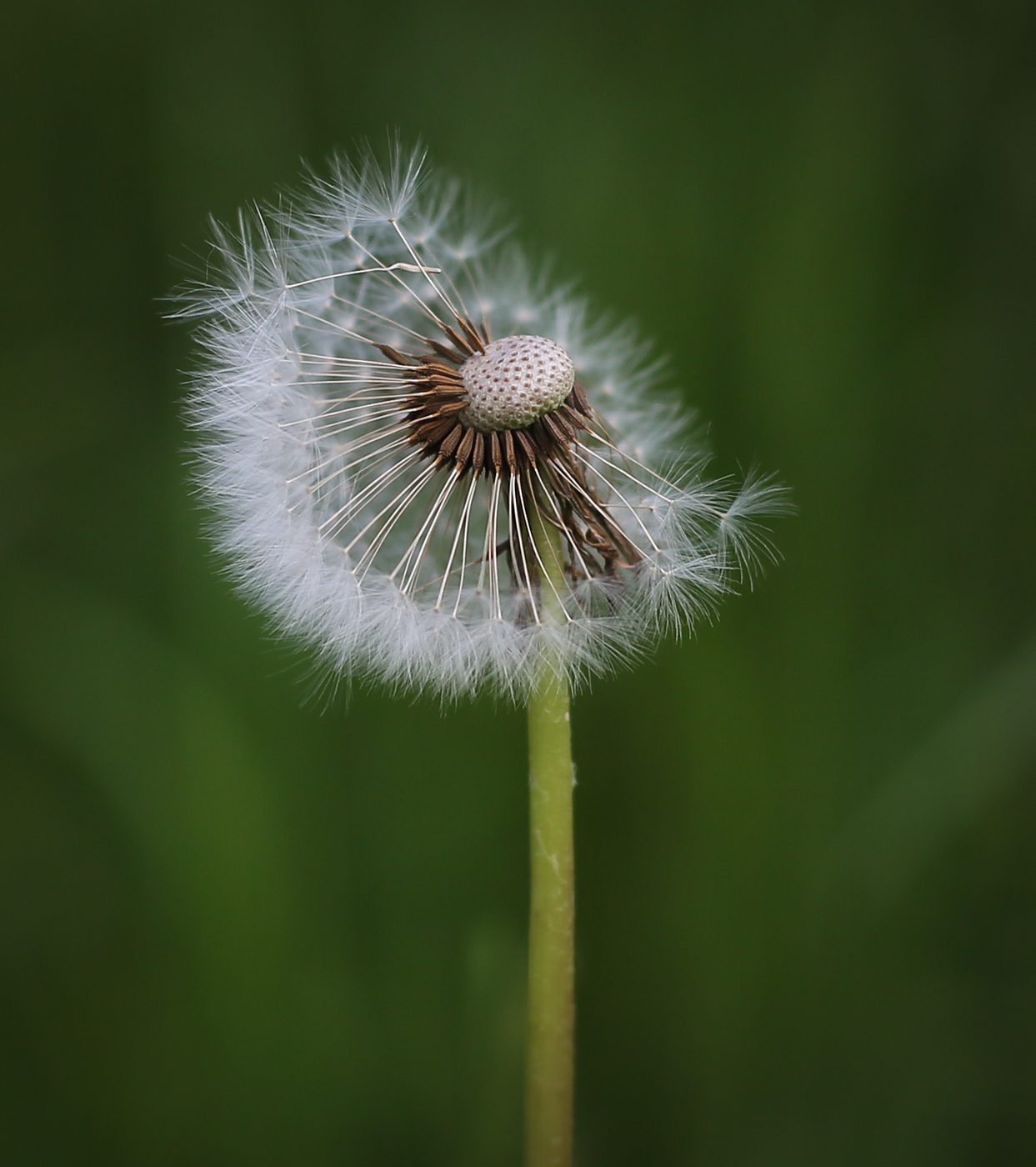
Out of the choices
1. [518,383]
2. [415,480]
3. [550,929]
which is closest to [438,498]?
[415,480]

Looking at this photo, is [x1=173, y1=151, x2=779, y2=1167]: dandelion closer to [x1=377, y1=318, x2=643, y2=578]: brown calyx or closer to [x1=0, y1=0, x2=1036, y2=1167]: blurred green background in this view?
[x1=377, y1=318, x2=643, y2=578]: brown calyx

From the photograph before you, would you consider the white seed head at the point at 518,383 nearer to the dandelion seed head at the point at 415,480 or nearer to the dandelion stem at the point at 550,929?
the dandelion seed head at the point at 415,480

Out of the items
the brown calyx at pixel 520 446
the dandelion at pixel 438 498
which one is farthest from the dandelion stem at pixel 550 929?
the brown calyx at pixel 520 446

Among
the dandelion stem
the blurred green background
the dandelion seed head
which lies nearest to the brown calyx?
the dandelion seed head

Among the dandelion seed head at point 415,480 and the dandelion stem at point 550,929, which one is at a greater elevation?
the dandelion seed head at point 415,480

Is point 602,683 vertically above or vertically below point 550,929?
above

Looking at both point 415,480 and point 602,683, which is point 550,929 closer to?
point 415,480

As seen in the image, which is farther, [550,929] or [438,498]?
[438,498]
